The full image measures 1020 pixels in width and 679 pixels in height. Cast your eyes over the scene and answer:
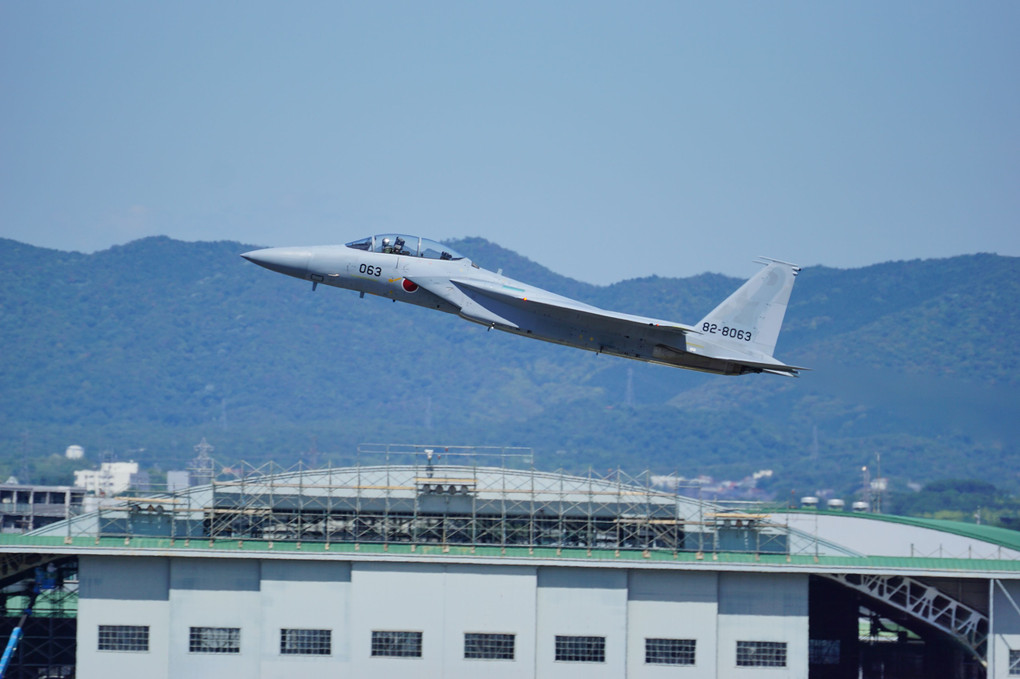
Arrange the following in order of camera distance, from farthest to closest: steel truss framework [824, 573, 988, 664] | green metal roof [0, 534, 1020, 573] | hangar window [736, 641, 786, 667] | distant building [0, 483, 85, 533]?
distant building [0, 483, 85, 533] < steel truss framework [824, 573, 988, 664] < green metal roof [0, 534, 1020, 573] < hangar window [736, 641, 786, 667]

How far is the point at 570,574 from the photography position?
39594 mm

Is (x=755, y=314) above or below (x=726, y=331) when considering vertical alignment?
above

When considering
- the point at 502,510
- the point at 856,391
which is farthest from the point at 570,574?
the point at 856,391

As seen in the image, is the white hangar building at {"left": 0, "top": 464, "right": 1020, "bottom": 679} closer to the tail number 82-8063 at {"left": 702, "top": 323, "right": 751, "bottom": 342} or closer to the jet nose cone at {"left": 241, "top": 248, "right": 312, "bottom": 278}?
the tail number 82-8063 at {"left": 702, "top": 323, "right": 751, "bottom": 342}

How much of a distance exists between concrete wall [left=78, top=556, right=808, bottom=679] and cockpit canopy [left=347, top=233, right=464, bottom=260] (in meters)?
10.2

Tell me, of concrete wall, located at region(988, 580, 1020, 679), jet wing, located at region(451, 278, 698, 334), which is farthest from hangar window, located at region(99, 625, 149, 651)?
concrete wall, located at region(988, 580, 1020, 679)

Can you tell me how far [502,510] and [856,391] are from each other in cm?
4429

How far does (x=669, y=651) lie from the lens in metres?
39.4

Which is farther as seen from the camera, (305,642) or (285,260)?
(305,642)

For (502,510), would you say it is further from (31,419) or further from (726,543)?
(31,419)

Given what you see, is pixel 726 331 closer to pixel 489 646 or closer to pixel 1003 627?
pixel 489 646

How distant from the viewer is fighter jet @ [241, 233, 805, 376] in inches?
1401

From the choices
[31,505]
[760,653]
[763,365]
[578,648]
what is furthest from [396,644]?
[31,505]

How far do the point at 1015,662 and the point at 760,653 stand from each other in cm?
851
